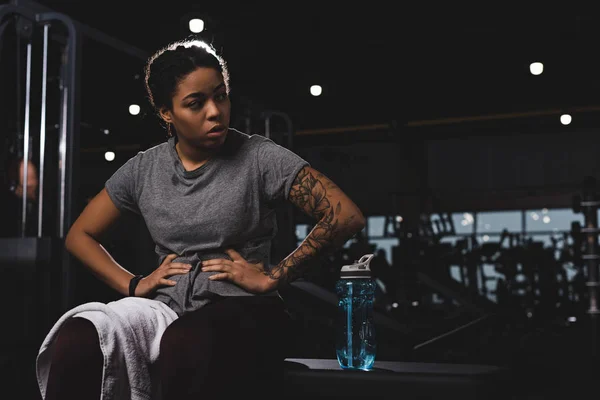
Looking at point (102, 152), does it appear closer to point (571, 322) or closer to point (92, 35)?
point (571, 322)

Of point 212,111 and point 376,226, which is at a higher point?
point 212,111

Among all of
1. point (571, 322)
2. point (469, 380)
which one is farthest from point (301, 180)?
point (571, 322)

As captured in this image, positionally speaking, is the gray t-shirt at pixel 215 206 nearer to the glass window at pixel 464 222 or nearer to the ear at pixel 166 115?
the ear at pixel 166 115

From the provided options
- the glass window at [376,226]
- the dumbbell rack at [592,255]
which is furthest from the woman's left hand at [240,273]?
the glass window at [376,226]

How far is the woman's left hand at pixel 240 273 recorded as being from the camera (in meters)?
1.60

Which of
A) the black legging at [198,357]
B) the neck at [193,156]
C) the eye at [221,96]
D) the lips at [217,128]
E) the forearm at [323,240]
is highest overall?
the eye at [221,96]

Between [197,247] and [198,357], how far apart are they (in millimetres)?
338

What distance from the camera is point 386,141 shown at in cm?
1245

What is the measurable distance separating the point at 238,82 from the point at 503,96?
3737 millimetres

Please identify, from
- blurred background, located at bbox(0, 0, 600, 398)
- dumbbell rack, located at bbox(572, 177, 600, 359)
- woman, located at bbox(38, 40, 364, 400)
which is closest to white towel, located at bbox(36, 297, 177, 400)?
woman, located at bbox(38, 40, 364, 400)

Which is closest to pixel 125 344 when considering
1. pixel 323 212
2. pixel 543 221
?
pixel 323 212

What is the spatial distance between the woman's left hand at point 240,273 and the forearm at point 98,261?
0.28 metres

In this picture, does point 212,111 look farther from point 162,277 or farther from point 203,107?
point 162,277

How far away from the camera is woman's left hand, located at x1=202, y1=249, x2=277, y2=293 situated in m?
1.60
